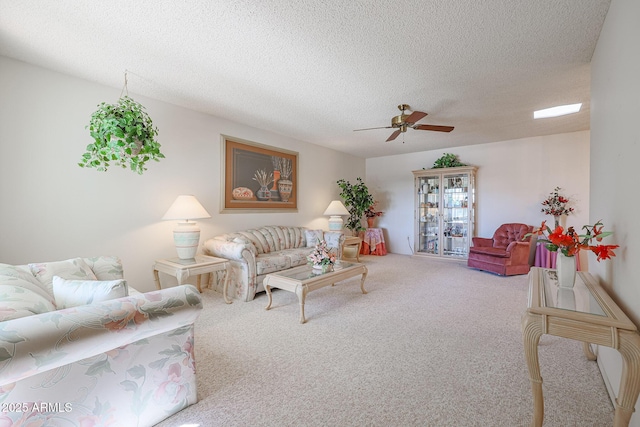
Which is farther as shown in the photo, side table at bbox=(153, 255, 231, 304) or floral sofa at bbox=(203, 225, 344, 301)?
floral sofa at bbox=(203, 225, 344, 301)

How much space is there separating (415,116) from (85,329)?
3362 millimetres

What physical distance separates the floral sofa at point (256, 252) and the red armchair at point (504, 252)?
2.52 m

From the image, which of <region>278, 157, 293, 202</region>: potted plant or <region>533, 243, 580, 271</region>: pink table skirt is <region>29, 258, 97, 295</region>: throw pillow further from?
<region>533, 243, 580, 271</region>: pink table skirt

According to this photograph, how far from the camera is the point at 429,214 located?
617 cm

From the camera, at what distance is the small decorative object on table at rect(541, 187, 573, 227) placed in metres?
4.79

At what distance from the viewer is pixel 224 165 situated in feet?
13.5

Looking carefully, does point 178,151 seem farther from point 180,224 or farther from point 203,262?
point 203,262

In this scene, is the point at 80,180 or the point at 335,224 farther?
the point at 335,224

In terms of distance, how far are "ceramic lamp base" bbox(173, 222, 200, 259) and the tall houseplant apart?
3.63m

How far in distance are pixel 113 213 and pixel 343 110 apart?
3.13 m

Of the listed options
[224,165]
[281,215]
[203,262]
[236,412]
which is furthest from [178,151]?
[236,412]

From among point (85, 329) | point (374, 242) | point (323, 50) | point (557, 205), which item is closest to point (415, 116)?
point (323, 50)

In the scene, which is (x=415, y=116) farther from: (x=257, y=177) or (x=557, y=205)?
(x=557, y=205)

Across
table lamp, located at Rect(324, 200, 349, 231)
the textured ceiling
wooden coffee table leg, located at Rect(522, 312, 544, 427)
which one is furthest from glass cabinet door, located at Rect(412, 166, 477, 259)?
wooden coffee table leg, located at Rect(522, 312, 544, 427)
